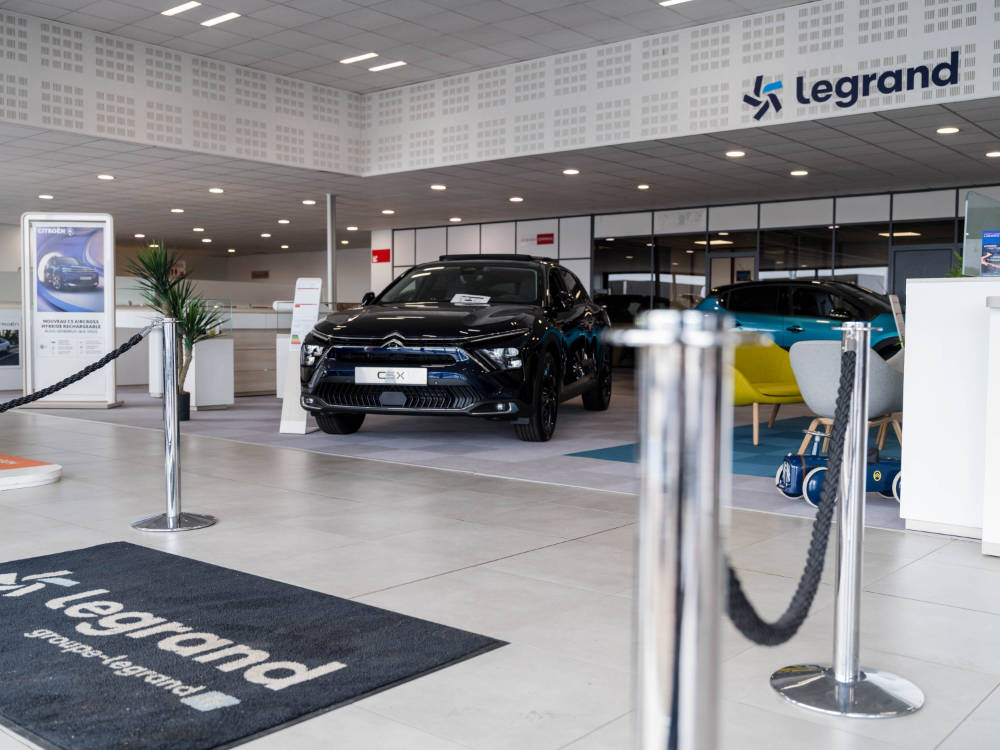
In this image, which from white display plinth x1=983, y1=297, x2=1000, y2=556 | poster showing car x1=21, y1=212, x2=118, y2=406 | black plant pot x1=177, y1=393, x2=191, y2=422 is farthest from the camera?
poster showing car x1=21, y1=212, x2=118, y2=406

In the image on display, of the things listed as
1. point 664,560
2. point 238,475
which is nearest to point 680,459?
point 664,560

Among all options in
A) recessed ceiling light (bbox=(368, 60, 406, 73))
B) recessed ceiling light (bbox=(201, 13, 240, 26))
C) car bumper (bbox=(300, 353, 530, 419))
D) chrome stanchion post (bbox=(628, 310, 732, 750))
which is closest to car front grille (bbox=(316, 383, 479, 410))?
car bumper (bbox=(300, 353, 530, 419))

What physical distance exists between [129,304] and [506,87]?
589cm

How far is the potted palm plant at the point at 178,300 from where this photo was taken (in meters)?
8.95

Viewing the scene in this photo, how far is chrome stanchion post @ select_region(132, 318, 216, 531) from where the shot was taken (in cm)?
400

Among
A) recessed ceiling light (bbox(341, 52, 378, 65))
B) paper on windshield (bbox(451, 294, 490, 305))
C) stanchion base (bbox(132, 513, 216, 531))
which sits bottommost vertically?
stanchion base (bbox(132, 513, 216, 531))

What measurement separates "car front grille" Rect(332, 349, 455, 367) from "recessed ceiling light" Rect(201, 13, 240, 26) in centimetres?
527

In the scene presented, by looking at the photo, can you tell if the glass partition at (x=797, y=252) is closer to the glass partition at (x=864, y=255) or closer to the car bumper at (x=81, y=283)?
the glass partition at (x=864, y=255)

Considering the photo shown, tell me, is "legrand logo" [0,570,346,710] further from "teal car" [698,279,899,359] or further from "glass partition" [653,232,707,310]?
"glass partition" [653,232,707,310]

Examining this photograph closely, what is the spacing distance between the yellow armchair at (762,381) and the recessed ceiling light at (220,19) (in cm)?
636

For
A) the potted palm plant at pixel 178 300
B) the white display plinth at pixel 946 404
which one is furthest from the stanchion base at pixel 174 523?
the potted palm plant at pixel 178 300

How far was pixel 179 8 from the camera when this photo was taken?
970 cm

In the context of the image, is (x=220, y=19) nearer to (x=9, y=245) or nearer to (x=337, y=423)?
(x=337, y=423)

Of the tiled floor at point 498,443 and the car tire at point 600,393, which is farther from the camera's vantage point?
the car tire at point 600,393
